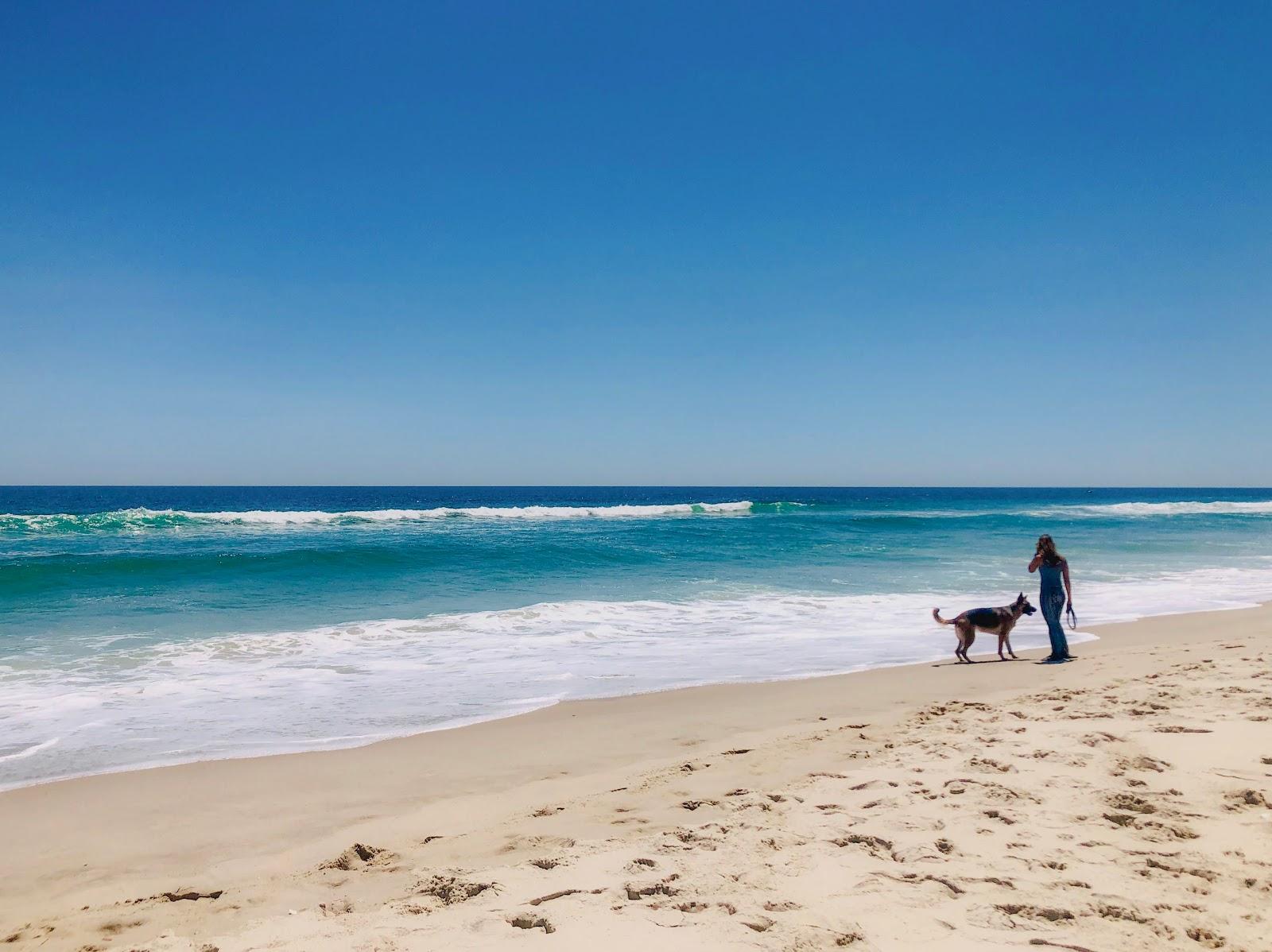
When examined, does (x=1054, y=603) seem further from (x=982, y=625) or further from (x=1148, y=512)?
(x=1148, y=512)

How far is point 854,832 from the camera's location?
373 cm

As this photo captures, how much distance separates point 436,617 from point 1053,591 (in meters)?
9.12

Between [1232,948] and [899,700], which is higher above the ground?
[1232,948]

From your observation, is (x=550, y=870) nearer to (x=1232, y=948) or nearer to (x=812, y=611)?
(x=1232, y=948)

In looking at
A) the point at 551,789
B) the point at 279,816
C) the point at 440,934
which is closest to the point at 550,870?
the point at 440,934

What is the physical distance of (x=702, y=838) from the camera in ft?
12.5

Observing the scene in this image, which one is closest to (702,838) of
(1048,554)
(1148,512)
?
(1048,554)

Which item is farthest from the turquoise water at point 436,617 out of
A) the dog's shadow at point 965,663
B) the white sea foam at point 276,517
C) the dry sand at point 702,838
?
the white sea foam at point 276,517

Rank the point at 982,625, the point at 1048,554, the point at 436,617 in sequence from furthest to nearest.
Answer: the point at 436,617, the point at 1048,554, the point at 982,625

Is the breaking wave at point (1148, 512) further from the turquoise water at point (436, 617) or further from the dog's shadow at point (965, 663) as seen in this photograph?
the dog's shadow at point (965, 663)

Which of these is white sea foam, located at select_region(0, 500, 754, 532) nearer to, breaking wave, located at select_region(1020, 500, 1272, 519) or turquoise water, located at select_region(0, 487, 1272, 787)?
turquoise water, located at select_region(0, 487, 1272, 787)

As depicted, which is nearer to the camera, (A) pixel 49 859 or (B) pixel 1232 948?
(B) pixel 1232 948

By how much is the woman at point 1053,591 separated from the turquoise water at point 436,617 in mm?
1437

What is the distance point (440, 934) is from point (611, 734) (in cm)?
348
